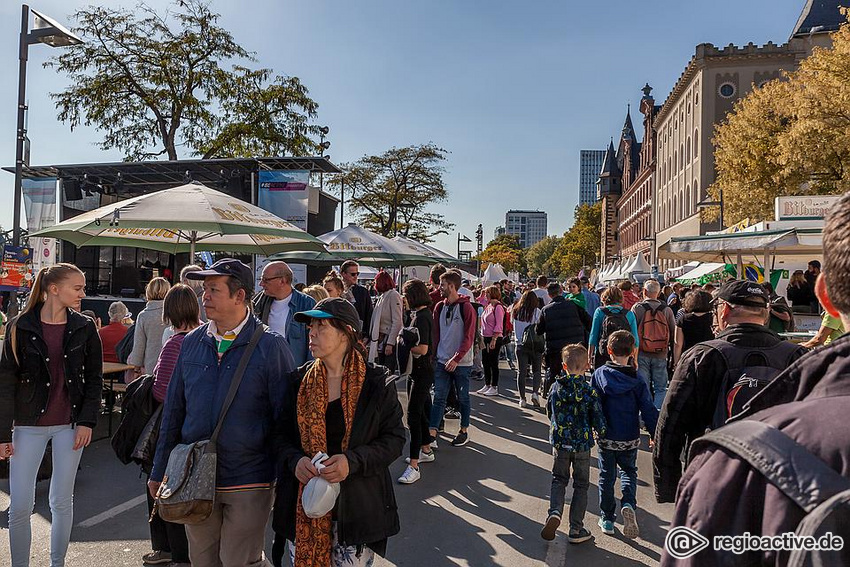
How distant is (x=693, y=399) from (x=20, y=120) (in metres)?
12.6

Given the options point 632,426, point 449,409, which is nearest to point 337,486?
point 632,426

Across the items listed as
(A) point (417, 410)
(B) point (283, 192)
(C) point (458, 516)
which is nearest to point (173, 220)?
(A) point (417, 410)

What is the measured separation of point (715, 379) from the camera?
3.31 m

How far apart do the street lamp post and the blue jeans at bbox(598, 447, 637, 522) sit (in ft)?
35.8

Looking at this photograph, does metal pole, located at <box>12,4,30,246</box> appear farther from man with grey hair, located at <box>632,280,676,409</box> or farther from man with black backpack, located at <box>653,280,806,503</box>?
man with black backpack, located at <box>653,280,806,503</box>

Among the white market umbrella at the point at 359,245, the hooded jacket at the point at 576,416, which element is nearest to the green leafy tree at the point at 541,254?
the white market umbrella at the point at 359,245

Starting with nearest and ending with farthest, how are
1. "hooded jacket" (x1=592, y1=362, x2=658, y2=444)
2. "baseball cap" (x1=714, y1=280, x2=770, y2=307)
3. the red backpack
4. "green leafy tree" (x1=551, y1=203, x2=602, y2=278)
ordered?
"baseball cap" (x1=714, y1=280, x2=770, y2=307) < "hooded jacket" (x1=592, y1=362, x2=658, y2=444) < the red backpack < "green leafy tree" (x1=551, y1=203, x2=602, y2=278)

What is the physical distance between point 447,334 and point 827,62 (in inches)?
738

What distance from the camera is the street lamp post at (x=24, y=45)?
10059 mm

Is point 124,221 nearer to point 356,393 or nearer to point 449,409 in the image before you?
point 356,393

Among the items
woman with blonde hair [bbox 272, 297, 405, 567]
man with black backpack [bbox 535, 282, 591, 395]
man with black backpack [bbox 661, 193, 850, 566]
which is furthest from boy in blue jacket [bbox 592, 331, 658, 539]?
man with black backpack [bbox 661, 193, 850, 566]

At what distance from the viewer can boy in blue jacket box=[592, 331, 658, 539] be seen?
458 centimetres

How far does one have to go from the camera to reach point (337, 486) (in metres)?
2.70

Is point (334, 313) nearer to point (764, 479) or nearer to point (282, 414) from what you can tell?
point (282, 414)
